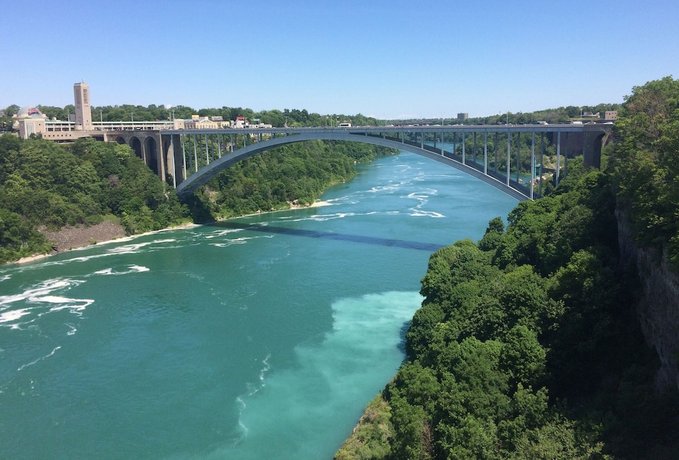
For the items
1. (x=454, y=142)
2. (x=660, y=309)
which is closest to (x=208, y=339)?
(x=660, y=309)

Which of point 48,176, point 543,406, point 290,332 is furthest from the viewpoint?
point 48,176

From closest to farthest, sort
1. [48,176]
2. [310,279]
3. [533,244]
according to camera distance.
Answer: [533,244], [310,279], [48,176]

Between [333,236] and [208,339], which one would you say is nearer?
[208,339]

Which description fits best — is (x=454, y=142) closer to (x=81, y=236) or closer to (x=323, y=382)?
(x=81, y=236)

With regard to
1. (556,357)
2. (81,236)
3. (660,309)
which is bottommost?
(81,236)

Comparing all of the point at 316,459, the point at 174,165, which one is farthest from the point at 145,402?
the point at 174,165

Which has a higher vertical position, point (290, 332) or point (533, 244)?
point (533, 244)

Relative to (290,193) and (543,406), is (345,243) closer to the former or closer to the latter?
(290,193)
